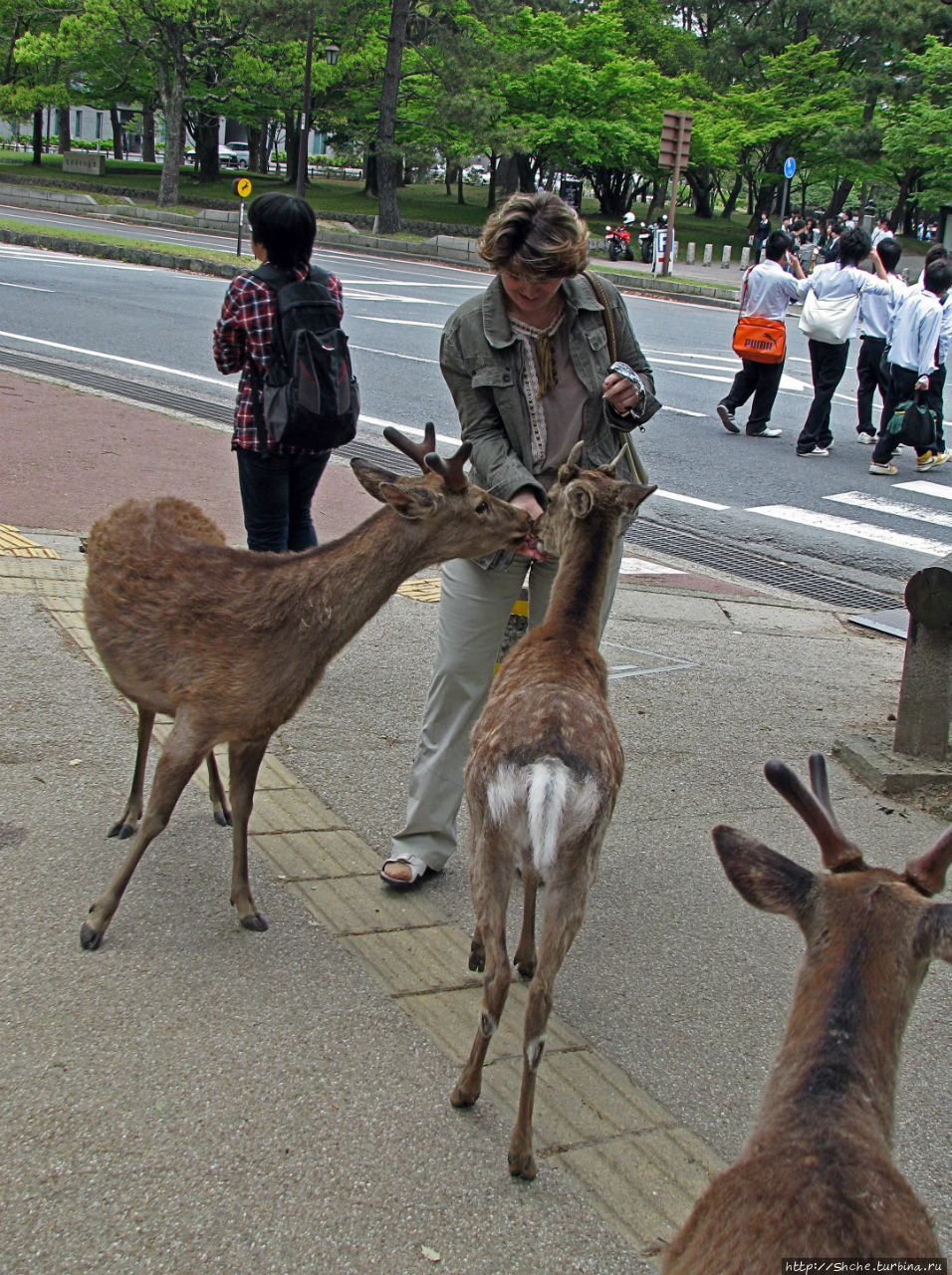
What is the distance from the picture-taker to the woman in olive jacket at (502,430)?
4.23m

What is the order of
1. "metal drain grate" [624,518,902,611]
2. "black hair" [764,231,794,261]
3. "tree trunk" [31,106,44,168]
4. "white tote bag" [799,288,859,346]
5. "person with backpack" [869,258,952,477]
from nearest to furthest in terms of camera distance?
"metal drain grate" [624,518,902,611]
"person with backpack" [869,258,952,477]
"white tote bag" [799,288,859,346]
"black hair" [764,231,794,261]
"tree trunk" [31,106,44,168]

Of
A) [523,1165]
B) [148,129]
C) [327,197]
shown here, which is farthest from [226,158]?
[523,1165]

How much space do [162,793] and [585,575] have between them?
150 cm

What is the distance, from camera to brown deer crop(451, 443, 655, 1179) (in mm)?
3227

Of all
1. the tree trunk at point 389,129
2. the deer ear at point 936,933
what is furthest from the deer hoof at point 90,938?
the tree trunk at point 389,129

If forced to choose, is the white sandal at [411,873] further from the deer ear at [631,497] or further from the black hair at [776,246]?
the black hair at [776,246]

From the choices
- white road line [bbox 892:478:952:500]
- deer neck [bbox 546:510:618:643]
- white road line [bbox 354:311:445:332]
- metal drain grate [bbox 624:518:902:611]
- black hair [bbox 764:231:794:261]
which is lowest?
metal drain grate [bbox 624:518:902:611]

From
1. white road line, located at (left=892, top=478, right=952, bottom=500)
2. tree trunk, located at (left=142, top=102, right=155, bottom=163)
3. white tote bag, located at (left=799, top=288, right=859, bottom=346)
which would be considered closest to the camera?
white road line, located at (left=892, top=478, right=952, bottom=500)

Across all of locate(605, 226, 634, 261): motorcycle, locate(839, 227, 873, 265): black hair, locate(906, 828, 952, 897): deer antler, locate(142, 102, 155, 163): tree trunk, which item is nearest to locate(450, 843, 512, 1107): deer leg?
locate(906, 828, 952, 897): deer antler

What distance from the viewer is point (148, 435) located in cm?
1060

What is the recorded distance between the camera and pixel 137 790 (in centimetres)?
455

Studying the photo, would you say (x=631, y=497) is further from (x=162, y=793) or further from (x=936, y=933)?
(x=936, y=933)

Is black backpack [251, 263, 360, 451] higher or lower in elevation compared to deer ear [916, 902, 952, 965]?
higher

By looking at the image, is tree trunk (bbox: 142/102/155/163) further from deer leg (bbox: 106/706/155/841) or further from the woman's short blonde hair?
the woman's short blonde hair
